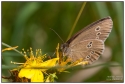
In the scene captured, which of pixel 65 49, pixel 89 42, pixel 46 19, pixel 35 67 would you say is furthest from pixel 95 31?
pixel 46 19

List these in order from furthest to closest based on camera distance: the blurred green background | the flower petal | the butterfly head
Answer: the blurred green background, the butterfly head, the flower petal

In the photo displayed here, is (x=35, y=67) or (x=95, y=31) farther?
(x=95, y=31)

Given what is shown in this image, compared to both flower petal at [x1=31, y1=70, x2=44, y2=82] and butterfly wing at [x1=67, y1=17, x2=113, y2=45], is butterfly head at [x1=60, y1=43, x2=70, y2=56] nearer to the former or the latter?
butterfly wing at [x1=67, y1=17, x2=113, y2=45]

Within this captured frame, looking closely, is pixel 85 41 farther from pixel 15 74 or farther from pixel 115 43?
pixel 115 43

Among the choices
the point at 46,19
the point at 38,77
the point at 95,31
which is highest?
the point at 46,19

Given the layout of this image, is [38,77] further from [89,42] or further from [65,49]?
[89,42]

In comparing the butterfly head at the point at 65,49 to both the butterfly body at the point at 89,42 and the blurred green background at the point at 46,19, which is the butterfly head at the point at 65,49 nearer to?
the butterfly body at the point at 89,42

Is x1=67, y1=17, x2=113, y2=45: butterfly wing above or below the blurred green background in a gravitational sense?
below

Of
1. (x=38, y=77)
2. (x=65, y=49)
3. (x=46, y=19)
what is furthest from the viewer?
(x=46, y=19)

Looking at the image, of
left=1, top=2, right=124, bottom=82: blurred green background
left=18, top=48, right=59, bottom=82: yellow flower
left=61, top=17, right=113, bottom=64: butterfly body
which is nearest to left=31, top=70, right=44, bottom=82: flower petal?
left=18, top=48, right=59, bottom=82: yellow flower
